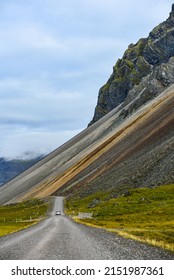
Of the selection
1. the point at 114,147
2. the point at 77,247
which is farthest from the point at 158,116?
the point at 77,247

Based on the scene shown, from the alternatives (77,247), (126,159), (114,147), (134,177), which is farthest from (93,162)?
(77,247)

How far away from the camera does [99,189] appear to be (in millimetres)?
140500

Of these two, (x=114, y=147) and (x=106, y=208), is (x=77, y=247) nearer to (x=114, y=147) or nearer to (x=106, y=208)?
(x=106, y=208)

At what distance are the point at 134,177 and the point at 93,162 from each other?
65.3 m
